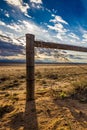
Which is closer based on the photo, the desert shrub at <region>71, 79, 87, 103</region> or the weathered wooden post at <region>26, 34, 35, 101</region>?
the weathered wooden post at <region>26, 34, 35, 101</region>

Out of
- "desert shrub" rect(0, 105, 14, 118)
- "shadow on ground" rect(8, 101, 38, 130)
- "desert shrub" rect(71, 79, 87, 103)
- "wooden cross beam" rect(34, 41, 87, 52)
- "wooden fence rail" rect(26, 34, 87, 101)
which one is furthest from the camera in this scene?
"desert shrub" rect(71, 79, 87, 103)

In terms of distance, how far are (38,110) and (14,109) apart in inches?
→ 25.9

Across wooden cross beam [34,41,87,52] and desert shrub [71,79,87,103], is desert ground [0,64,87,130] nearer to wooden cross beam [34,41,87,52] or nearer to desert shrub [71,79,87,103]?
desert shrub [71,79,87,103]

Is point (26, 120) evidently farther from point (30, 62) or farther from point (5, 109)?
point (30, 62)

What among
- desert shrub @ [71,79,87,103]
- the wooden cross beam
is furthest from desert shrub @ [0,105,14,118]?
desert shrub @ [71,79,87,103]

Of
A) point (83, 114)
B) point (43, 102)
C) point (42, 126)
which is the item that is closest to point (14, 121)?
point (42, 126)

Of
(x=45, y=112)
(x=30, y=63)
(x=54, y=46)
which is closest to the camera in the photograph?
(x=45, y=112)

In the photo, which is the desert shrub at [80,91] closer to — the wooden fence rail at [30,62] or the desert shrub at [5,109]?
the wooden fence rail at [30,62]

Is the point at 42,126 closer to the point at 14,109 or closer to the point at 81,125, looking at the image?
the point at 81,125

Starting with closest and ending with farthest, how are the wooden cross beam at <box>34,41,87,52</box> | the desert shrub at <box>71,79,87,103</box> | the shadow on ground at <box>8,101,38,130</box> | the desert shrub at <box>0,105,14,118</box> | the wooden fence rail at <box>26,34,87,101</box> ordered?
the shadow on ground at <box>8,101,38,130</box>
the desert shrub at <box>0,105,14,118</box>
the wooden fence rail at <box>26,34,87,101</box>
the wooden cross beam at <box>34,41,87,52</box>
the desert shrub at <box>71,79,87,103</box>

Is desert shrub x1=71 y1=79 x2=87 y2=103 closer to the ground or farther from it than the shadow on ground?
farther from it

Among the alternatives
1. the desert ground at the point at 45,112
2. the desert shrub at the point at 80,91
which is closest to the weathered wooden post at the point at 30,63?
the desert ground at the point at 45,112

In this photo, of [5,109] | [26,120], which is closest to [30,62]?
[5,109]

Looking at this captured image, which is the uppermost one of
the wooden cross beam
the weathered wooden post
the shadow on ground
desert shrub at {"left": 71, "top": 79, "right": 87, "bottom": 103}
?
the wooden cross beam
